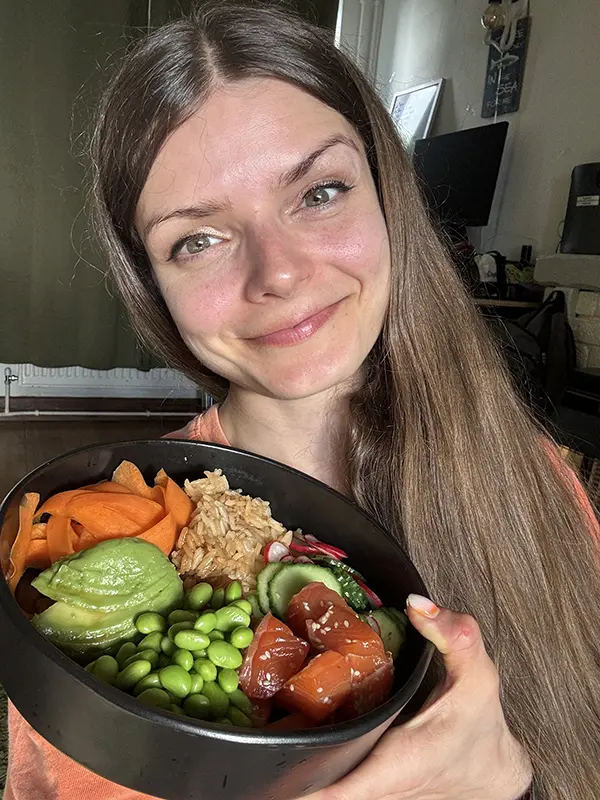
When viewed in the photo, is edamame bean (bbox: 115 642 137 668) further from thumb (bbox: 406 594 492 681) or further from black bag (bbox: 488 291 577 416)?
black bag (bbox: 488 291 577 416)

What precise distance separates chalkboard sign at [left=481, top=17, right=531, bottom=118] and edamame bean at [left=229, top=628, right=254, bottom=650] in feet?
12.0

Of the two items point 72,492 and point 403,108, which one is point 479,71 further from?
point 72,492

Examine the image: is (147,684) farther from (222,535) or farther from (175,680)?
(222,535)

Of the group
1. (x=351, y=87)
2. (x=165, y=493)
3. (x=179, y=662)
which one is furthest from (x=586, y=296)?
(x=179, y=662)

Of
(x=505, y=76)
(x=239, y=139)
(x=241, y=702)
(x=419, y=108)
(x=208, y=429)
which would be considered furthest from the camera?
(x=419, y=108)

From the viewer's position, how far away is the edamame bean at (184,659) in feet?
1.91

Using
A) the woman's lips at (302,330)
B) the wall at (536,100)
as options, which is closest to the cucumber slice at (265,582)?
the woman's lips at (302,330)

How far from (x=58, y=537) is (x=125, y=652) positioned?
183 mm

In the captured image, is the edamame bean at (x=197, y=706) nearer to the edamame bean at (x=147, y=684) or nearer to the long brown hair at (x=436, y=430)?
the edamame bean at (x=147, y=684)

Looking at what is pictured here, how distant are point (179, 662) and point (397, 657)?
24 cm

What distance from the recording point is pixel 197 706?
1.88 feet

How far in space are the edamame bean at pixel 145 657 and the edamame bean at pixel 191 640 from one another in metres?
0.02

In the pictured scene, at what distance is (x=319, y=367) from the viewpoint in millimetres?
997

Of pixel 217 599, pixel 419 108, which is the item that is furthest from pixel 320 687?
pixel 419 108
